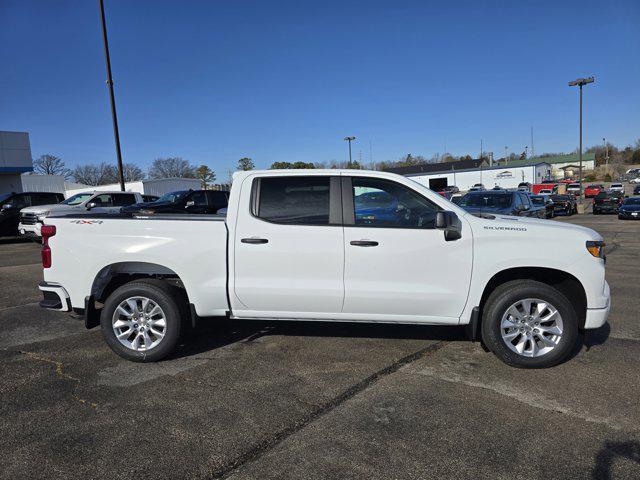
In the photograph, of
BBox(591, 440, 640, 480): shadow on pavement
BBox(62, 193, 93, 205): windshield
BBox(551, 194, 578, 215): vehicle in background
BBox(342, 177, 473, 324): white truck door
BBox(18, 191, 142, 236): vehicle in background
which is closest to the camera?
BBox(591, 440, 640, 480): shadow on pavement

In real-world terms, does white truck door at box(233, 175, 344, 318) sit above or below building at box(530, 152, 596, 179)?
below

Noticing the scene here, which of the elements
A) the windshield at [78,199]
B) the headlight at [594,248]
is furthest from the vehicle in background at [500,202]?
the windshield at [78,199]

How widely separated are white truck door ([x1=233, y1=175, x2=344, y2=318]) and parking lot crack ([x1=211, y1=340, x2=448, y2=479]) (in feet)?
2.46

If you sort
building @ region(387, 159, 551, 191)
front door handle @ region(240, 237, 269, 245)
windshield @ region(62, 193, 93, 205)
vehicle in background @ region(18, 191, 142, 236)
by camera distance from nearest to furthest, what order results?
front door handle @ region(240, 237, 269, 245) → vehicle in background @ region(18, 191, 142, 236) → windshield @ region(62, 193, 93, 205) → building @ region(387, 159, 551, 191)

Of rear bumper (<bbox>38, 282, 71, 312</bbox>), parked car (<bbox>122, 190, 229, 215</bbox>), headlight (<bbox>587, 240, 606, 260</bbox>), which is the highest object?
parked car (<bbox>122, 190, 229, 215</bbox>)

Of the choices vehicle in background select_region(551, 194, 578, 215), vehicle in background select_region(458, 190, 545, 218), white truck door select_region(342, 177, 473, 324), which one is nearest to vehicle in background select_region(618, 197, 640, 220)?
vehicle in background select_region(551, 194, 578, 215)

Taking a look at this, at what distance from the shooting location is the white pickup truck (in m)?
4.21

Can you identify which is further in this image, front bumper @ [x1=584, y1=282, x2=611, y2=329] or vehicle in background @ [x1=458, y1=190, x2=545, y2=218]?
vehicle in background @ [x1=458, y1=190, x2=545, y2=218]

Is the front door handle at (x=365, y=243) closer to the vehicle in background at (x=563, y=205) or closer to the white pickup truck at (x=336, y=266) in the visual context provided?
the white pickup truck at (x=336, y=266)

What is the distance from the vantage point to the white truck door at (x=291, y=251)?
430 centimetres

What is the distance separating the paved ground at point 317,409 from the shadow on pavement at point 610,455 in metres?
0.01

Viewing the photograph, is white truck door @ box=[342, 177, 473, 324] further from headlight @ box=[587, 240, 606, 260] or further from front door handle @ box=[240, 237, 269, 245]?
headlight @ box=[587, 240, 606, 260]


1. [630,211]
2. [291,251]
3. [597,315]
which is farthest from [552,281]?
[630,211]

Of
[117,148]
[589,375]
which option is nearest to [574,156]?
[117,148]
